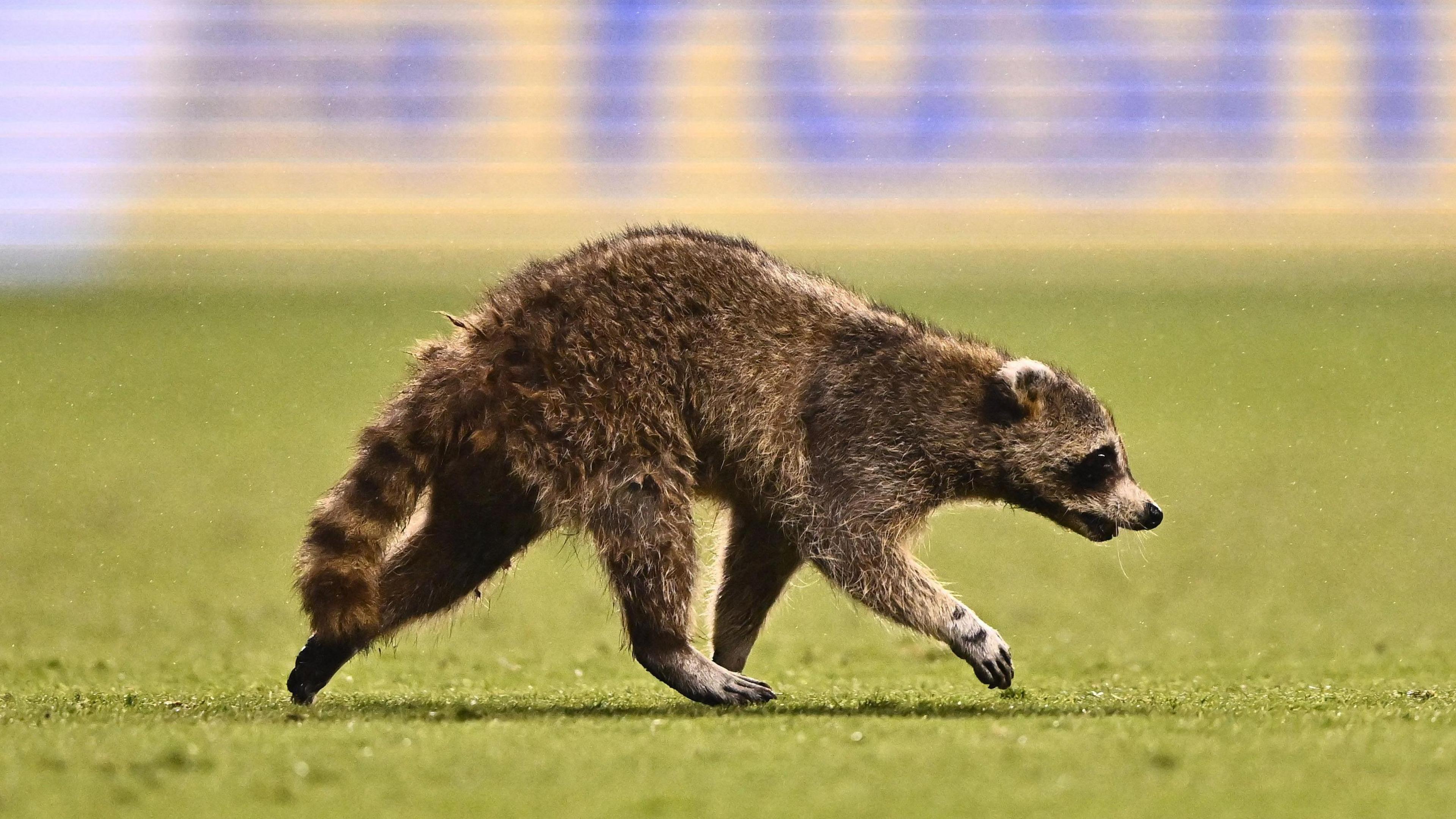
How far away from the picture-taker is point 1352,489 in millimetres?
14328

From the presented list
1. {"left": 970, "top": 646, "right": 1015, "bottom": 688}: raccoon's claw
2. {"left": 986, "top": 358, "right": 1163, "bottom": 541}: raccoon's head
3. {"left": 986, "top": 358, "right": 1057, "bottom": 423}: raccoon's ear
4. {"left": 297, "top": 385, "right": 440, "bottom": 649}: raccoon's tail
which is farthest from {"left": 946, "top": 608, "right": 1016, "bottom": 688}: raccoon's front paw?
{"left": 297, "top": 385, "right": 440, "bottom": 649}: raccoon's tail

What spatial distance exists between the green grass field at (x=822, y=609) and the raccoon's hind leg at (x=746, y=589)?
0.21m

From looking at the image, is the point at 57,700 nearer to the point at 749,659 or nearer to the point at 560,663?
the point at 560,663

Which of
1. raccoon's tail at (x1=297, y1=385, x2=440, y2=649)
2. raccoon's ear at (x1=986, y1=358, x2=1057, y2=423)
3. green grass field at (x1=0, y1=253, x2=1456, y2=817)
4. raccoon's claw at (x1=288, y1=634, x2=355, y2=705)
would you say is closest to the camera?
green grass field at (x1=0, y1=253, x2=1456, y2=817)

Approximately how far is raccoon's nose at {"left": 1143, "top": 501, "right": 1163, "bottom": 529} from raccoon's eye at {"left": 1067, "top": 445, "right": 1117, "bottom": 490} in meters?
0.19

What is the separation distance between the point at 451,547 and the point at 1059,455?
250cm

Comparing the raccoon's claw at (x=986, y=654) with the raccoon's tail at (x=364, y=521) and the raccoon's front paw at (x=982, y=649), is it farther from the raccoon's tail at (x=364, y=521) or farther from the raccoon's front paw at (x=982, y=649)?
the raccoon's tail at (x=364, y=521)

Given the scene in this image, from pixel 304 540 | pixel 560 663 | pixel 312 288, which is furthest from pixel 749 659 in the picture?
pixel 312 288

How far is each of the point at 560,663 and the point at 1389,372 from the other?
11643 mm

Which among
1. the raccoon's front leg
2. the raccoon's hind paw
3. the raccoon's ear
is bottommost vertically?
the raccoon's hind paw

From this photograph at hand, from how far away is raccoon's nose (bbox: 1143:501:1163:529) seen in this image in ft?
26.8

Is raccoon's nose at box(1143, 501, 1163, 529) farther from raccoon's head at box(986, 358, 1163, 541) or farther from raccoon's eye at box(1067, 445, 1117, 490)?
raccoon's eye at box(1067, 445, 1117, 490)

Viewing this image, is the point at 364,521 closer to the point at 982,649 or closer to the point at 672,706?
the point at 672,706

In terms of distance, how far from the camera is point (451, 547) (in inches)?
300
